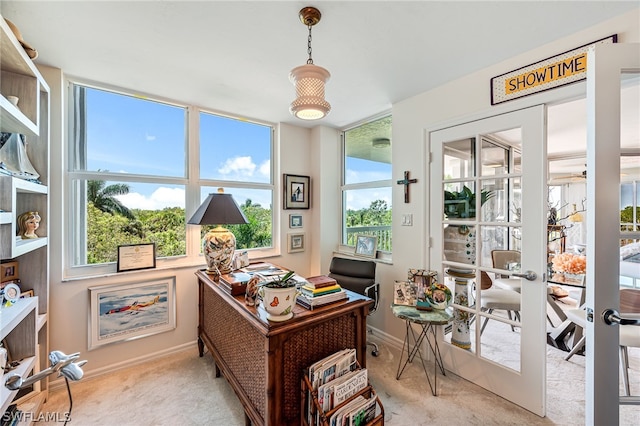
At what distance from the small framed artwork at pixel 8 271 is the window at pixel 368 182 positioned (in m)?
2.90

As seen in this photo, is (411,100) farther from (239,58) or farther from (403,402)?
(403,402)

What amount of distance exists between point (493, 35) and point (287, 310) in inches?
79.6

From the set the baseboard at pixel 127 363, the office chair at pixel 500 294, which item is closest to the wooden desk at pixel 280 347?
the baseboard at pixel 127 363

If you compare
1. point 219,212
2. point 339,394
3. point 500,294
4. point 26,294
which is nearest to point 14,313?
point 26,294

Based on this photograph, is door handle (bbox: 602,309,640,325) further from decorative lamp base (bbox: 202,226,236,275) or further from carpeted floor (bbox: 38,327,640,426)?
decorative lamp base (bbox: 202,226,236,275)

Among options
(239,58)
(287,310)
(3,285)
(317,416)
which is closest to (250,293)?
(287,310)

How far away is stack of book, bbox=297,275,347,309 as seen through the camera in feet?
4.80

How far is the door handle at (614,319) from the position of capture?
3.41 ft

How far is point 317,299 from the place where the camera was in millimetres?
1465

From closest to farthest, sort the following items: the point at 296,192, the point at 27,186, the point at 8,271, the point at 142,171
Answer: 1. the point at 27,186
2. the point at 8,271
3. the point at 142,171
4. the point at 296,192

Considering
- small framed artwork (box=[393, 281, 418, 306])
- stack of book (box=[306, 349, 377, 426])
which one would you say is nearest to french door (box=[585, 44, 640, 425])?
stack of book (box=[306, 349, 377, 426])

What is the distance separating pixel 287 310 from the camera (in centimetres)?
129

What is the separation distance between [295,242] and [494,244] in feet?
6.94

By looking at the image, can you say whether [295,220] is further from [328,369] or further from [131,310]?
[328,369]
